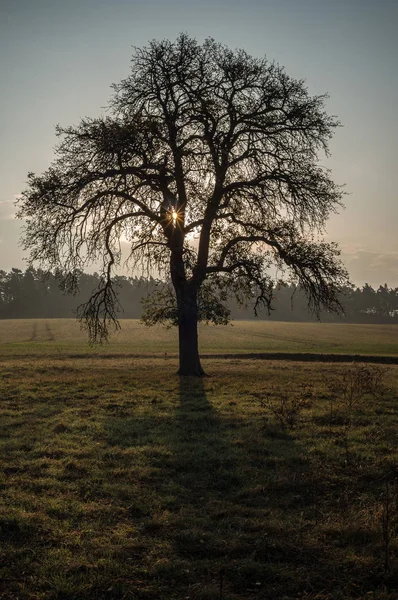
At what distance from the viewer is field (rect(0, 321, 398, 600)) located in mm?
5129

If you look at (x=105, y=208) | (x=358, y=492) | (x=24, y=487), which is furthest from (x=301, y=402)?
(x=105, y=208)

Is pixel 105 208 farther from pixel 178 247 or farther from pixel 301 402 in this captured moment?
pixel 301 402

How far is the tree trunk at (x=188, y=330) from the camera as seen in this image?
21108 mm

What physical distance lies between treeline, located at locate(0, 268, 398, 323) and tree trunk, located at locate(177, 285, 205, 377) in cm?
11080

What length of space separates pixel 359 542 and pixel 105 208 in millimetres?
16897

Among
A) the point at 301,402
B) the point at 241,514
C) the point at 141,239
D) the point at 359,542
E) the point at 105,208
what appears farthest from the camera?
the point at 141,239

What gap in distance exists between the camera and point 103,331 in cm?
2117

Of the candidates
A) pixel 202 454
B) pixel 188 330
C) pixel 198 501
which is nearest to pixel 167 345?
pixel 188 330

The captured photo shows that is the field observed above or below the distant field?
above

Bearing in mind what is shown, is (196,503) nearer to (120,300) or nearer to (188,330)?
(188,330)

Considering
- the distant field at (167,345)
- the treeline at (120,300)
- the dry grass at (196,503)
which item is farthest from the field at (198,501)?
the treeline at (120,300)

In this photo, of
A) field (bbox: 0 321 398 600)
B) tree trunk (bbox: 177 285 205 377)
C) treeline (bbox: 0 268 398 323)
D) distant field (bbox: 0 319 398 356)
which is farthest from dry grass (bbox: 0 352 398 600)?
treeline (bbox: 0 268 398 323)

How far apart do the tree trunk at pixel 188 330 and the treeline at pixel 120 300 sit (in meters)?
111

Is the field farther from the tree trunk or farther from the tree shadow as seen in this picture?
the tree trunk
